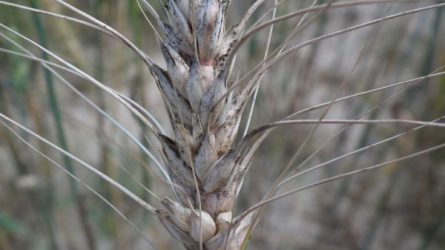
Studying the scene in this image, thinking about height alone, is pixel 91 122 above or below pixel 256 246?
above

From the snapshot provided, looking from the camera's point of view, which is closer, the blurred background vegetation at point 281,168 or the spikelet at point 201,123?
the spikelet at point 201,123

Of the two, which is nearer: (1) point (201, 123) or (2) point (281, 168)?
(1) point (201, 123)

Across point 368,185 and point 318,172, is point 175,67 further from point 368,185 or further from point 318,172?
point 318,172

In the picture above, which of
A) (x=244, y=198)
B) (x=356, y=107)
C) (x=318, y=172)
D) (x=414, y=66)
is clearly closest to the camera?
(x=244, y=198)

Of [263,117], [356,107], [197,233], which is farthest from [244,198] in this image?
[197,233]

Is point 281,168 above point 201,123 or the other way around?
the other way around

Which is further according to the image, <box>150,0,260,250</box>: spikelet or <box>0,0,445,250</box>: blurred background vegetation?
<box>0,0,445,250</box>: blurred background vegetation

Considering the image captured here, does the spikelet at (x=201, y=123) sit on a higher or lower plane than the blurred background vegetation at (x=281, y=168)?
higher

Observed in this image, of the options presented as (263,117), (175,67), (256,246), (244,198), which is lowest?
(256,246)

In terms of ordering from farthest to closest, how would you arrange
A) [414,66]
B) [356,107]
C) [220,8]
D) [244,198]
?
1. [414,66]
2. [356,107]
3. [244,198]
4. [220,8]

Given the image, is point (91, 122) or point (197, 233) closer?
point (197, 233)

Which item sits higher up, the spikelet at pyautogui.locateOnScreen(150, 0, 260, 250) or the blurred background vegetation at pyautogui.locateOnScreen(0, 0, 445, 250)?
the spikelet at pyautogui.locateOnScreen(150, 0, 260, 250)
